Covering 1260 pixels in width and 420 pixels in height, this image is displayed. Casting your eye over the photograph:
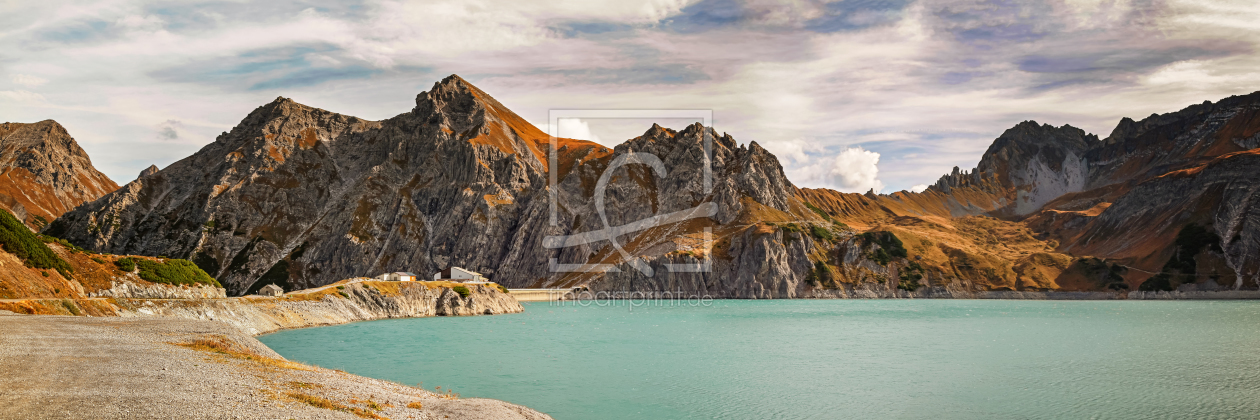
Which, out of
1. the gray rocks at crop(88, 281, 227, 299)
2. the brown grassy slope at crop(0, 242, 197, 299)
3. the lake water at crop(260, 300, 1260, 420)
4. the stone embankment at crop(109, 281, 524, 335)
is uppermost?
the brown grassy slope at crop(0, 242, 197, 299)

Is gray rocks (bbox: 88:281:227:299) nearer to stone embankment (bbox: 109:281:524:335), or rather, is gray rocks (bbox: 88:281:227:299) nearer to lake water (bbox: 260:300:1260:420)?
stone embankment (bbox: 109:281:524:335)

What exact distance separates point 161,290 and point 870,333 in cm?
9174

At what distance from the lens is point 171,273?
8712cm

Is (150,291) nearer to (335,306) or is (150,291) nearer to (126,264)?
(126,264)

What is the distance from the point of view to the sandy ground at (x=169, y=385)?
832 inches

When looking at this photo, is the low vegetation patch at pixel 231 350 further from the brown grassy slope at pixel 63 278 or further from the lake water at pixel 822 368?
the brown grassy slope at pixel 63 278

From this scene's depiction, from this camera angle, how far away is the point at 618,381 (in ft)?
160

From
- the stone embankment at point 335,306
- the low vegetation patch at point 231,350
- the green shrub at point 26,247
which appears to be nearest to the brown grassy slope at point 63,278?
the green shrub at point 26,247

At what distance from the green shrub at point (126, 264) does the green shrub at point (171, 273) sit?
91 centimetres

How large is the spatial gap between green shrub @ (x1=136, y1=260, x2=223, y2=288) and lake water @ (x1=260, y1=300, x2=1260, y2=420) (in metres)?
16.8

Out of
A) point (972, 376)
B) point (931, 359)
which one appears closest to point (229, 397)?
point (972, 376)

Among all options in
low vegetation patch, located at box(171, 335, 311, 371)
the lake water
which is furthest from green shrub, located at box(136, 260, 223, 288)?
low vegetation patch, located at box(171, 335, 311, 371)

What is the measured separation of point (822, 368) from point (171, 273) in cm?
8309

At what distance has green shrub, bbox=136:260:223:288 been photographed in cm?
8355
